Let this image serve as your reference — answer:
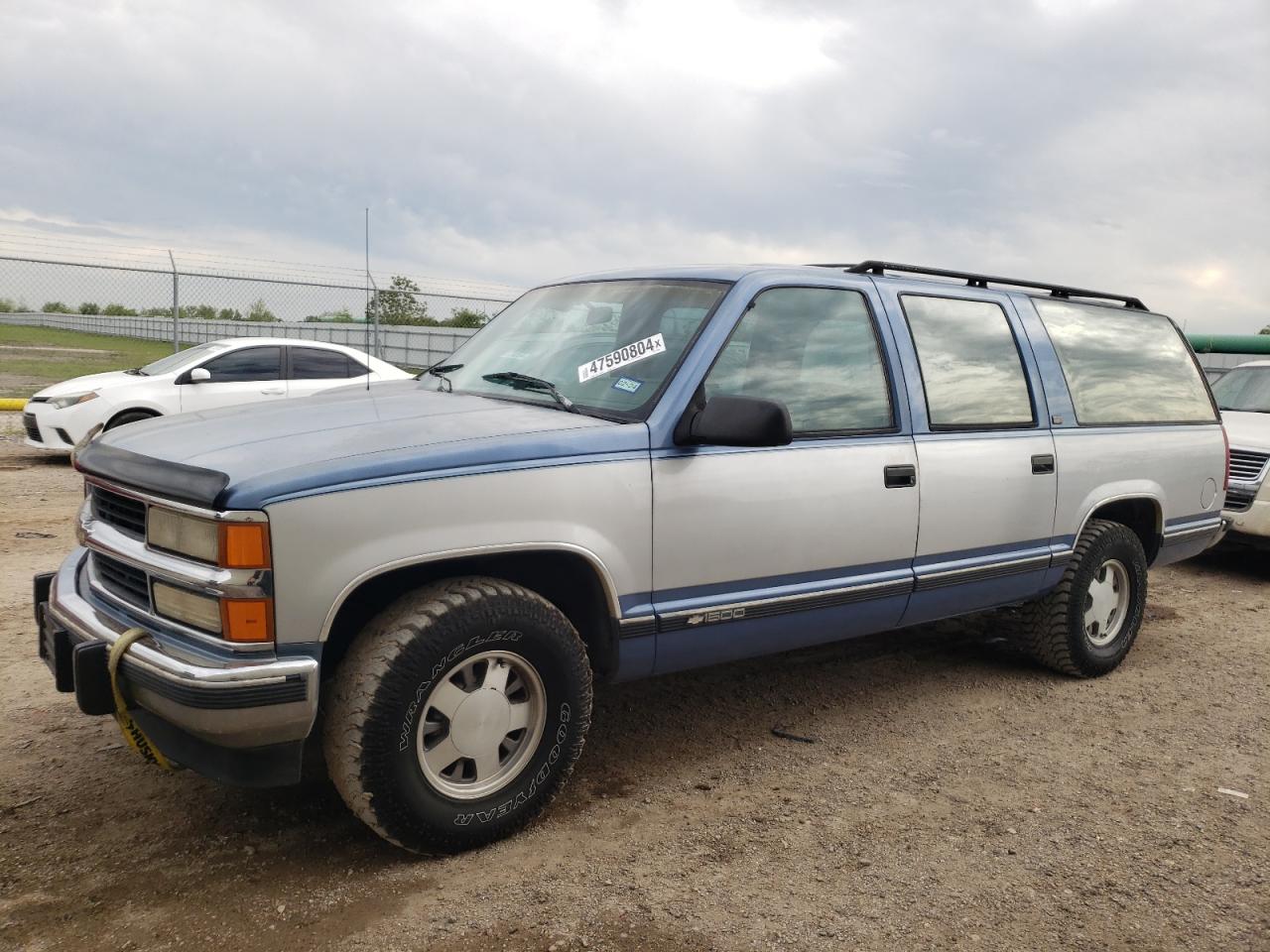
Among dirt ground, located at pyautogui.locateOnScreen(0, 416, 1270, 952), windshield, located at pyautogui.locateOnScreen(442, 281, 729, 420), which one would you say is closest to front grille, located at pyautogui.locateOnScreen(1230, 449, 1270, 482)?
dirt ground, located at pyautogui.locateOnScreen(0, 416, 1270, 952)

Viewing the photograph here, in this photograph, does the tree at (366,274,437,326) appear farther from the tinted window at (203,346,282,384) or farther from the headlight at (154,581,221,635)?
the headlight at (154,581,221,635)

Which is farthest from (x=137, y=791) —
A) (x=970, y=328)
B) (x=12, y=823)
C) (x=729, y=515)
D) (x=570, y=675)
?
(x=970, y=328)

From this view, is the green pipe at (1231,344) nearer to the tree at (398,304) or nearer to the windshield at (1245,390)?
the windshield at (1245,390)

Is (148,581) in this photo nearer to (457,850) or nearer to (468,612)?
(468,612)

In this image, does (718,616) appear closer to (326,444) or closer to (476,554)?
(476,554)

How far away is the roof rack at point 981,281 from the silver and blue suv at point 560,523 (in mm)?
30

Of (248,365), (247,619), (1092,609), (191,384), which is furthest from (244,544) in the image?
(248,365)

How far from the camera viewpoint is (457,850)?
9.86 feet

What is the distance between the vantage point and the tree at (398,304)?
18.3 metres

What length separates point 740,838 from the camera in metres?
3.22

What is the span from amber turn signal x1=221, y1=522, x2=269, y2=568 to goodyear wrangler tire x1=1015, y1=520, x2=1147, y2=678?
3683 millimetres

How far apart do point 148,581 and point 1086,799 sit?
319cm

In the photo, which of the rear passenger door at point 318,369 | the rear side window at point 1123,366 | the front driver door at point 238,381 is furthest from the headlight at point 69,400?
the rear side window at point 1123,366

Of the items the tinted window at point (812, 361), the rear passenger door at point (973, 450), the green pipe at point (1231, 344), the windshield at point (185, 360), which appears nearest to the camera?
the tinted window at point (812, 361)
